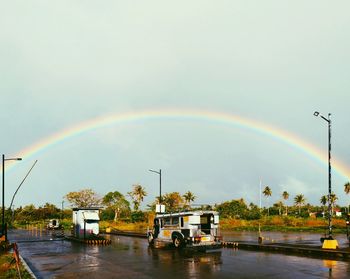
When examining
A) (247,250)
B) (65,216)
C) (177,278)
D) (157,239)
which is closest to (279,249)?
(247,250)

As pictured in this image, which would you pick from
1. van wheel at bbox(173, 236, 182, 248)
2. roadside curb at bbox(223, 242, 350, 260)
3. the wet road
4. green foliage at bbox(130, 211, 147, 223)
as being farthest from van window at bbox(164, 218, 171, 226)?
green foliage at bbox(130, 211, 147, 223)

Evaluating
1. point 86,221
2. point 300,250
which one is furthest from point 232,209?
point 300,250

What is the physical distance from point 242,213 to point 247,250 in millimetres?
74040

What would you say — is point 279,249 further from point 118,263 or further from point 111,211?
point 111,211

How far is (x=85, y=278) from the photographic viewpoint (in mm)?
16188

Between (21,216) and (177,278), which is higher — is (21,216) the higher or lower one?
the lower one

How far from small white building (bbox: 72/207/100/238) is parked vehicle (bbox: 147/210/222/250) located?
42.9 ft

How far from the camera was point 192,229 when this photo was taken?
88.6 feet

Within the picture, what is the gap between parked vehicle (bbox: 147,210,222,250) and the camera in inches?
1062

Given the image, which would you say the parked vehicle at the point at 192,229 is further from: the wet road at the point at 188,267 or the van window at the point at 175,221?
the wet road at the point at 188,267

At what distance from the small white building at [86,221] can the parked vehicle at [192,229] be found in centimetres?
1309

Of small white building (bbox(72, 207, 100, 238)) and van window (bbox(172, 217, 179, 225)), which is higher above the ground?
van window (bbox(172, 217, 179, 225))

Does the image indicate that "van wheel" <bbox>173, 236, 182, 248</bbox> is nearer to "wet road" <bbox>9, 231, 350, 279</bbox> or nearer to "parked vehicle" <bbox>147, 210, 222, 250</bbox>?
"parked vehicle" <bbox>147, 210, 222, 250</bbox>

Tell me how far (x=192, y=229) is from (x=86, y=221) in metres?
17.5
